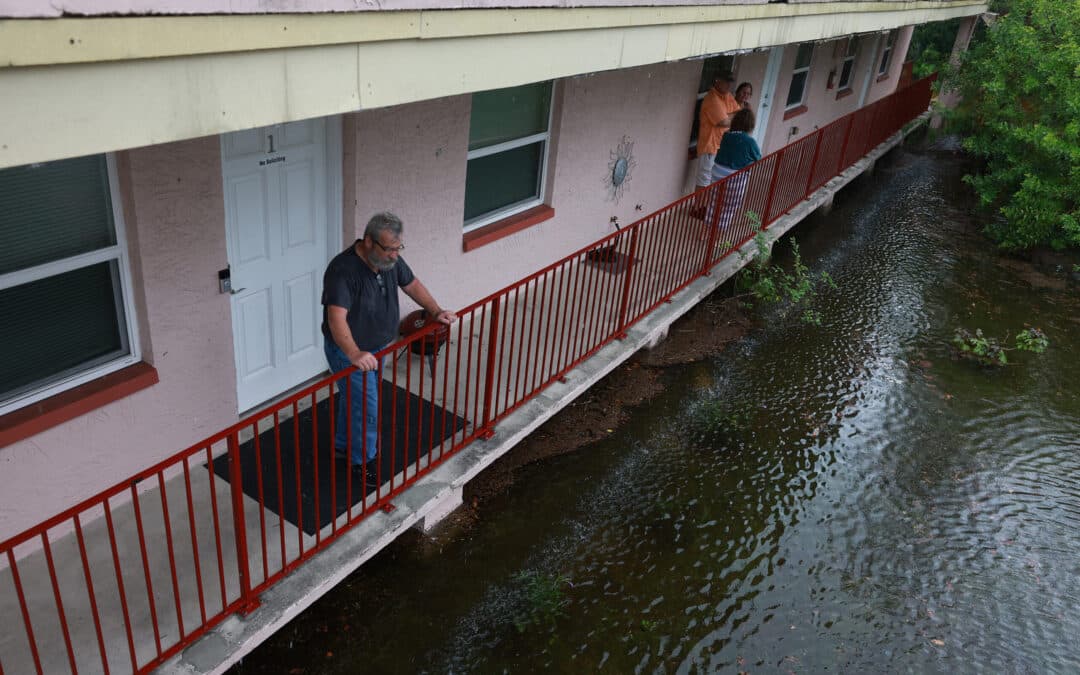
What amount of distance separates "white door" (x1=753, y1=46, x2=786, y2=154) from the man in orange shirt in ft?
6.06

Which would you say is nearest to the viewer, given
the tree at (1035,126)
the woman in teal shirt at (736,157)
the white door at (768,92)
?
the woman in teal shirt at (736,157)

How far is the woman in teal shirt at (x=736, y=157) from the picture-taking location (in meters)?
8.34

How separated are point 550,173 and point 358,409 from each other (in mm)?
3482

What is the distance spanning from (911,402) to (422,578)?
16.1 feet

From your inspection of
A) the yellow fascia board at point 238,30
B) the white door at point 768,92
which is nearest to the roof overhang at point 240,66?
the yellow fascia board at point 238,30

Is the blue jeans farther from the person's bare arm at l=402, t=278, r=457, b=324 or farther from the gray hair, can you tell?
the gray hair

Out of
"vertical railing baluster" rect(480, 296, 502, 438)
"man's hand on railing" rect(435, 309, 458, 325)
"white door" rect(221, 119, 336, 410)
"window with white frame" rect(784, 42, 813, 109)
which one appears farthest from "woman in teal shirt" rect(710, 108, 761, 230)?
"white door" rect(221, 119, 336, 410)

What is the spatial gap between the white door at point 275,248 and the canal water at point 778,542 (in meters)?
1.54

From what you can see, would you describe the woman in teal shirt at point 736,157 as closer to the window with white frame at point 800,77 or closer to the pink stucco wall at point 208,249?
the pink stucco wall at point 208,249

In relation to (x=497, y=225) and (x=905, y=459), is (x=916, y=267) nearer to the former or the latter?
(x=905, y=459)

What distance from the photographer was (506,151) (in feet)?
21.7

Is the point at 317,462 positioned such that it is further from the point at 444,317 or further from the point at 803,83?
the point at 803,83

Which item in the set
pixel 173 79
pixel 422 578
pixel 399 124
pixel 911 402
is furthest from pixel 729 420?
pixel 173 79

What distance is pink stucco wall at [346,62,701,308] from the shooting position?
5234mm
